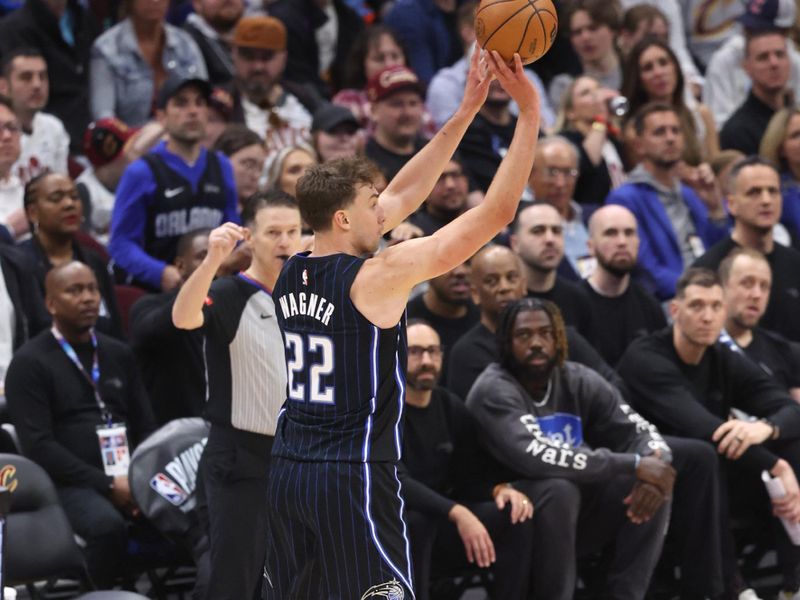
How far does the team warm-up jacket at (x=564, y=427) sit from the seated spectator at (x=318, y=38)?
14.7 feet

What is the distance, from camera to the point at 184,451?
6.95 meters

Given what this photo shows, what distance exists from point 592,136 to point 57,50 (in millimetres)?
3801

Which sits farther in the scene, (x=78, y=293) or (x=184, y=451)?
(x=78, y=293)

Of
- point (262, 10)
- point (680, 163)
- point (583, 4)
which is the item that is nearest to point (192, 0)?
point (262, 10)

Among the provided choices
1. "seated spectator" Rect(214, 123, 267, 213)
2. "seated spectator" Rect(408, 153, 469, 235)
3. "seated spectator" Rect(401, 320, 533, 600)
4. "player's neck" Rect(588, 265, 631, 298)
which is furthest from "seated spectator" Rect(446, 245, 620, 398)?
"seated spectator" Rect(214, 123, 267, 213)

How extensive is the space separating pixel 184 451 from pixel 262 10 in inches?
218

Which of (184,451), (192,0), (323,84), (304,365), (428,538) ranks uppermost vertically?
(192,0)

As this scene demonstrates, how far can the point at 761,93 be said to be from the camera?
11.5 metres

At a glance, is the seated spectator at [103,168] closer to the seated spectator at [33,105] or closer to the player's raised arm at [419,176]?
the seated spectator at [33,105]

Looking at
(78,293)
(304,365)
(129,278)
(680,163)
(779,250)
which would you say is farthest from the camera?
(680,163)

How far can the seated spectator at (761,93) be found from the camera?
451 inches

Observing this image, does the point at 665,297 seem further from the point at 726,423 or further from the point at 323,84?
the point at 323,84

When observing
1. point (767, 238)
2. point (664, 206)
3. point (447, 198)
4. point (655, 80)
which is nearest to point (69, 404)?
point (447, 198)

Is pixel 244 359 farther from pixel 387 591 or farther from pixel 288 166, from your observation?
pixel 288 166
